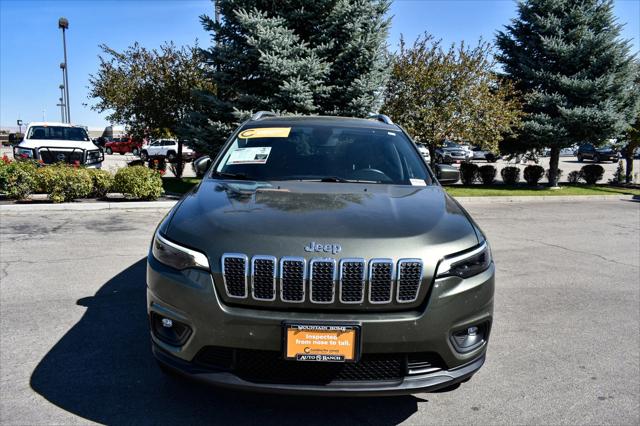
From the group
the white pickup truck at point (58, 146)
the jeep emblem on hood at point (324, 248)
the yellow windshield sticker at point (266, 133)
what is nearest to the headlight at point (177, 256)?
the jeep emblem on hood at point (324, 248)

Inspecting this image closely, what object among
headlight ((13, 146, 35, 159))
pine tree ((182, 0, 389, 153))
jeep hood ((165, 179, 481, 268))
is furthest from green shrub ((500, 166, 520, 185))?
jeep hood ((165, 179, 481, 268))

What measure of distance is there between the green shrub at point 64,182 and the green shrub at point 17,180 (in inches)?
6.5

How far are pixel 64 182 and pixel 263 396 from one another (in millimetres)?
10040

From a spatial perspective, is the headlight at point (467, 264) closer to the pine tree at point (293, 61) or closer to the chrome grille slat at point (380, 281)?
the chrome grille slat at point (380, 281)

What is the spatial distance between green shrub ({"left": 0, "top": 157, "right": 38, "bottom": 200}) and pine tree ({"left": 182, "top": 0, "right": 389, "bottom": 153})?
423cm

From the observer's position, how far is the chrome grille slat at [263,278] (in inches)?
96.4

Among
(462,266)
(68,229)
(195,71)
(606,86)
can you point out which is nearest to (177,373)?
(462,266)

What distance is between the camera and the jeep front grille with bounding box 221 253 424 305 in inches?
96.2

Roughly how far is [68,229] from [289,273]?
24.4 feet

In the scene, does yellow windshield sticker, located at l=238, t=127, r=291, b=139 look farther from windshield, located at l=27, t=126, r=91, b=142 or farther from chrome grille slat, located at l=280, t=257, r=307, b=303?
windshield, located at l=27, t=126, r=91, b=142

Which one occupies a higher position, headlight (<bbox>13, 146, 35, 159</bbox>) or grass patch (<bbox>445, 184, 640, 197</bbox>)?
headlight (<bbox>13, 146, 35, 159</bbox>)

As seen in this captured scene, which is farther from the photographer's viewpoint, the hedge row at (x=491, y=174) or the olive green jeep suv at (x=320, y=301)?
the hedge row at (x=491, y=174)

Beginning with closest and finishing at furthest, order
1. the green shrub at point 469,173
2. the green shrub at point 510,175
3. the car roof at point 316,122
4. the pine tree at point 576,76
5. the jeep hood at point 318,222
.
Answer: the jeep hood at point 318,222
the car roof at point 316,122
the pine tree at point 576,76
the green shrub at point 469,173
the green shrub at point 510,175

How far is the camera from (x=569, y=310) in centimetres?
500
